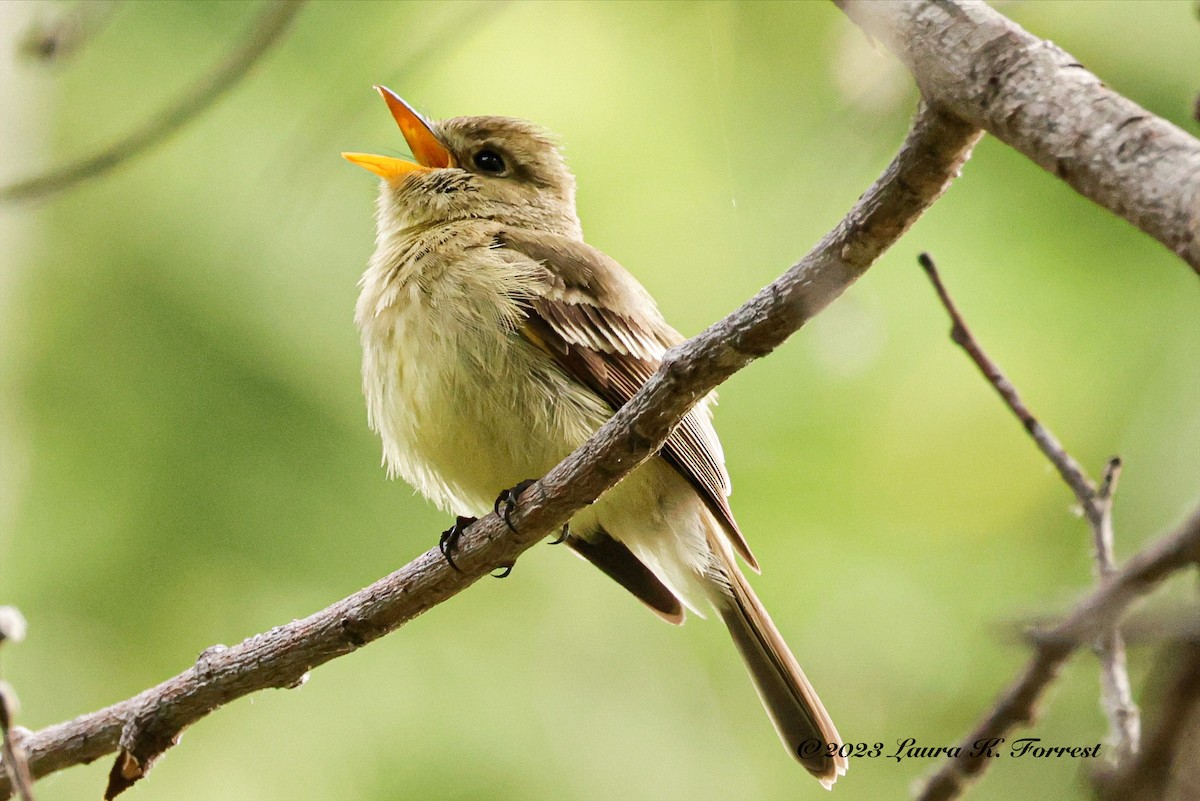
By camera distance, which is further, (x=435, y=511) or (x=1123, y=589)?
(x=435, y=511)

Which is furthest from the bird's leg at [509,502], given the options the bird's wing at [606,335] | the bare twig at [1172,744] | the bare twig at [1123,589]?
the bare twig at [1172,744]

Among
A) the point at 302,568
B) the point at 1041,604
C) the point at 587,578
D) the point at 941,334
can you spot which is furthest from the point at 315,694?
the point at 1041,604

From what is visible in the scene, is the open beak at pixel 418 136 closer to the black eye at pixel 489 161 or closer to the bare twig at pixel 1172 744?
the black eye at pixel 489 161

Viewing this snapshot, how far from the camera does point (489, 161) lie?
4914 millimetres

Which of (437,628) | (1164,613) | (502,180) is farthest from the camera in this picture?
(437,628)

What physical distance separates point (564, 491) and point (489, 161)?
7.24ft

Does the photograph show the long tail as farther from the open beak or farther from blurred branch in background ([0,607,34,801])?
blurred branch in background ([0,607,34,801])

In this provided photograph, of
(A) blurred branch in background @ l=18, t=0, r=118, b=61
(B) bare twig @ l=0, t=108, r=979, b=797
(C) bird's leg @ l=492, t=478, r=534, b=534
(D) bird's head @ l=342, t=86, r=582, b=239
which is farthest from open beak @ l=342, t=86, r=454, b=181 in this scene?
(B) bare twig @ l=0, t=108, r=979, b=797

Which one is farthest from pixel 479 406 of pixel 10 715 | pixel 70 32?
pixel 10 715

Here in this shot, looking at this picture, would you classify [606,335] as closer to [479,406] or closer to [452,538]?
[479,406]

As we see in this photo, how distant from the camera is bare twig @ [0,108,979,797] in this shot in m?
2.21

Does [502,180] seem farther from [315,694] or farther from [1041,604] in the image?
[1041,604]

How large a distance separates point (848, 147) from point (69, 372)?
15.0ft

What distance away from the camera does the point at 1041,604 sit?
131cm
